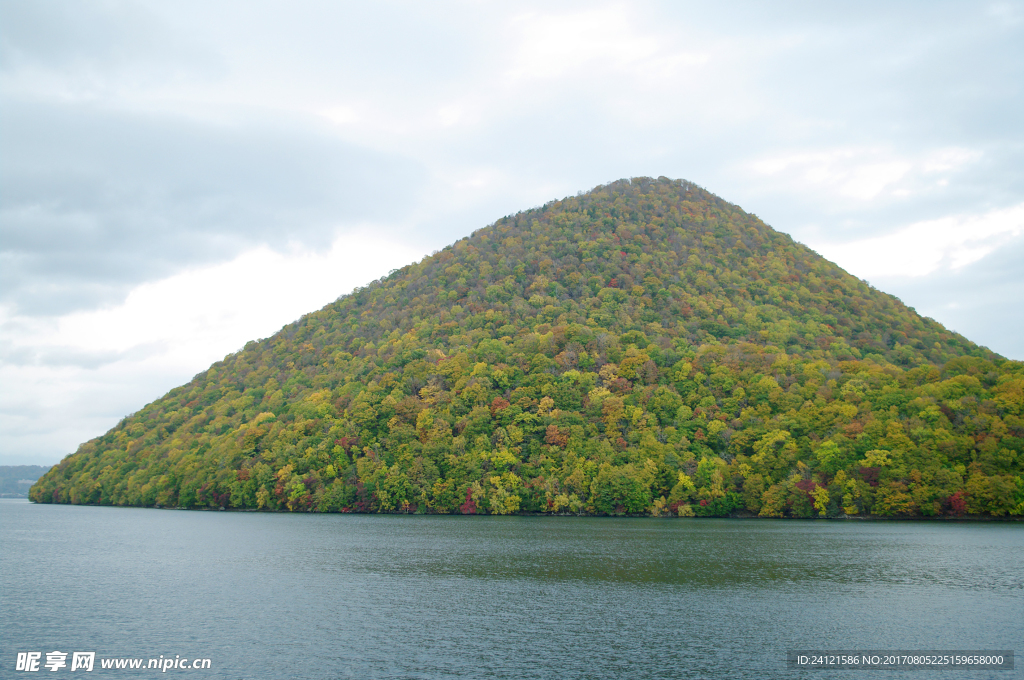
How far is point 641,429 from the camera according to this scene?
407 feet

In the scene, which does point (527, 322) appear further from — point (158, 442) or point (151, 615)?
point (151, 615)

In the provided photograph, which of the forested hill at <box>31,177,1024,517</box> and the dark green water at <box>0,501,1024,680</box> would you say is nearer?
the dark green water at <box>0,501,1024,680</box>

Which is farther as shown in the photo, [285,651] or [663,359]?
[663,359]

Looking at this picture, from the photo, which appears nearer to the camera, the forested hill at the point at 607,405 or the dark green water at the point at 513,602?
the dark green water at the point at 513,602

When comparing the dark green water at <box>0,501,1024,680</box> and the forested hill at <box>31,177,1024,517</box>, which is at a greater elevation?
the forested hill at <box>31,177,1024,517</box>

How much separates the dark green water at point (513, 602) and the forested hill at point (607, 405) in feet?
98.4

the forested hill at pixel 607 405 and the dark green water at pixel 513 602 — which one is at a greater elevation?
the forested hill at pixel 607 405

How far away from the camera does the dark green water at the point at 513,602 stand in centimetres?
3133

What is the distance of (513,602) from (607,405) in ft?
292

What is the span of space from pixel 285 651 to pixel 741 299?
158456 mm

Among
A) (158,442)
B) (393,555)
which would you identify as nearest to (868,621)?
(393,555)

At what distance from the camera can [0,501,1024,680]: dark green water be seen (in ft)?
103

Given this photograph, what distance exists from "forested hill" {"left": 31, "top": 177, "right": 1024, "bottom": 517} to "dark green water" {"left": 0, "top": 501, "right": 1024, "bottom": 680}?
30.0 meters

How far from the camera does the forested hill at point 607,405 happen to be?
10375cm
